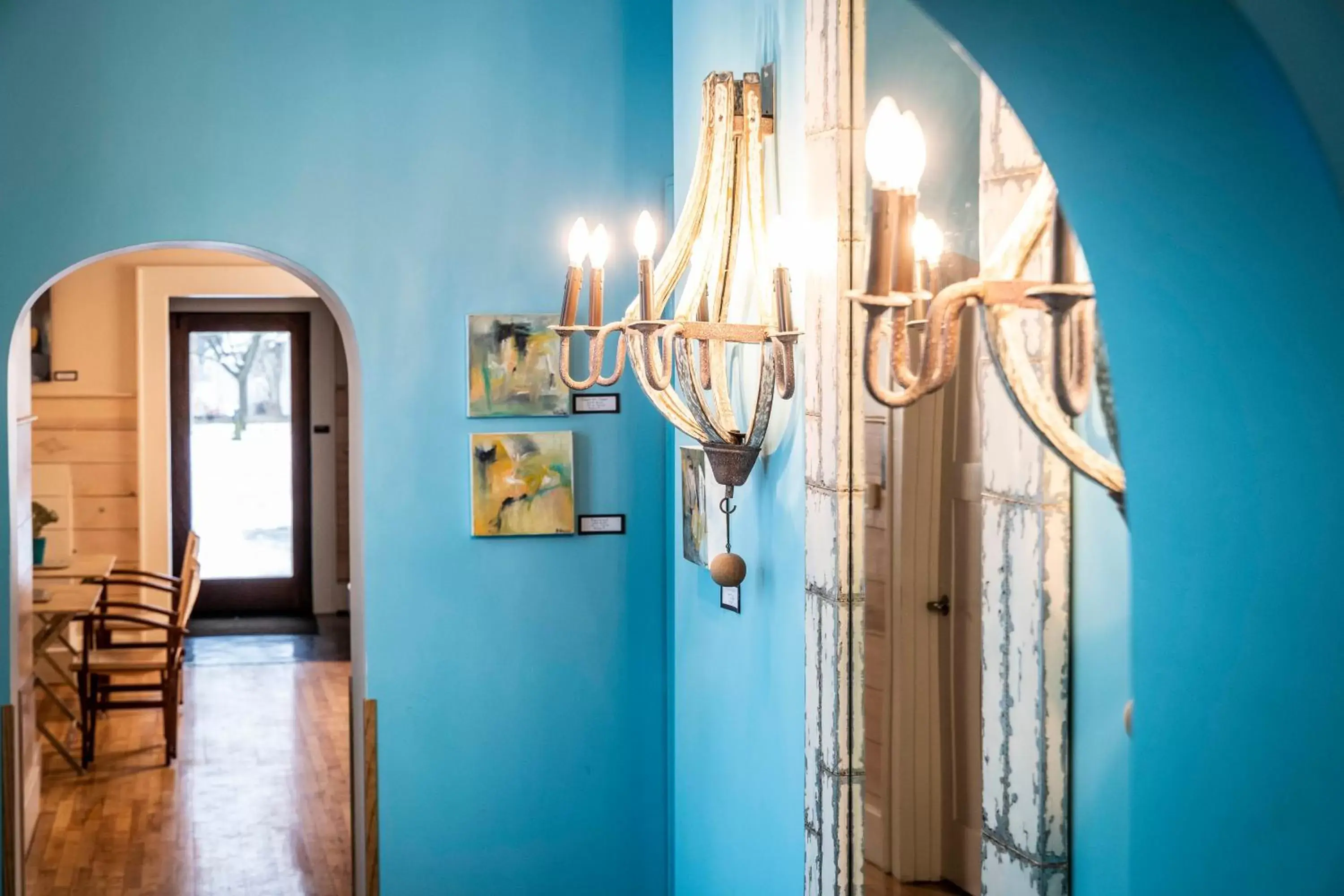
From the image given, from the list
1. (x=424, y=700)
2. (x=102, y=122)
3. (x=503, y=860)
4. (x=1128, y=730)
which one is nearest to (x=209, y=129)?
(x=102, y=122)

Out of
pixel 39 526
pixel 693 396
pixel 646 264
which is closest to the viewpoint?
pixel 646 264

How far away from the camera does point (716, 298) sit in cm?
338

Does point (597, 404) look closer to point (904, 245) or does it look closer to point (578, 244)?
point (578, 244)

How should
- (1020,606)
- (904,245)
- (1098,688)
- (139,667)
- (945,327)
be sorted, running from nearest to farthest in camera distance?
(904,245) < (945,327) < (1098,688) < (1020,606) < (139,667)

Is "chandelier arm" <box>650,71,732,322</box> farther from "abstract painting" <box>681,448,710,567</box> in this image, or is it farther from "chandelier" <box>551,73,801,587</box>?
"abstract painting" <box>681,448,710,567</box>

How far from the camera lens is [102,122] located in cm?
441

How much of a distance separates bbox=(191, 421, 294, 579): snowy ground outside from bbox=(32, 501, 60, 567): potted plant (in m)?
3.57

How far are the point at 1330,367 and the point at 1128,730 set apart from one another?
0.90m

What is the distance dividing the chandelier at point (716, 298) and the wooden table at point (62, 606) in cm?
452

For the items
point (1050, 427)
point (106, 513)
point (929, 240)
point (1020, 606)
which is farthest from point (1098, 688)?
point (106, 513)

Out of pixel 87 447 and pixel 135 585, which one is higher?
pixel 87 447

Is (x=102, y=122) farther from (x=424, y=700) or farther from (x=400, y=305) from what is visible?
(x=424, y=700)

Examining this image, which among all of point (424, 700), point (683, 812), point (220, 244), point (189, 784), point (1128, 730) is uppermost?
point (220, 244)

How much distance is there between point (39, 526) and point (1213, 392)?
8.08 metres
